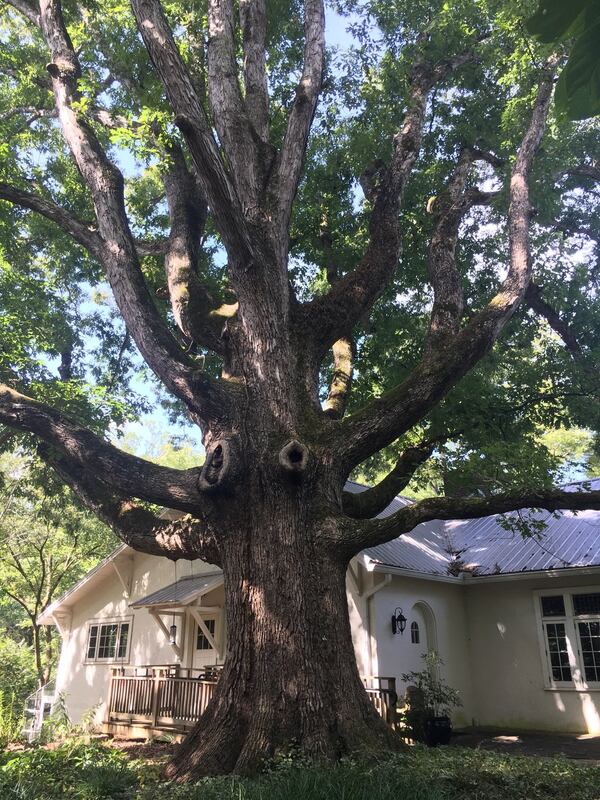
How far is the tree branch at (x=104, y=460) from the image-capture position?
692cm

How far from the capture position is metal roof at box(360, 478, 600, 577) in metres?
12.1

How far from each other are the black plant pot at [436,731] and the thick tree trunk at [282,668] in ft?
14.7

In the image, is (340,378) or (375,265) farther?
(340,378)

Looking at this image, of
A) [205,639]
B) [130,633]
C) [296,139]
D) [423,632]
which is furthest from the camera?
[130,633]

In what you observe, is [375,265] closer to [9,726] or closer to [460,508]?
[460,508]

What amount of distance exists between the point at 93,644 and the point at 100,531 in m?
8.75

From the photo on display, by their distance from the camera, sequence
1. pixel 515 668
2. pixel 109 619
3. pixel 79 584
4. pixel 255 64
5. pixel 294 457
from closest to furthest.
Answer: pixel 294 457, pixel 255 64, pixel 515 668, pixel 109 619, pixel 79 584

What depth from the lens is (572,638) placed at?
12.0 m

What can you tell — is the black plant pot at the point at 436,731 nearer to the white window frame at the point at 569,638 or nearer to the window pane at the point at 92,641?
the white window frame at the point at 569,638

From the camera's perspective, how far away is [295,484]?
6562mm

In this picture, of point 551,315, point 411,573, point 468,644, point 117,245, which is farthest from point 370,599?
point 117,245

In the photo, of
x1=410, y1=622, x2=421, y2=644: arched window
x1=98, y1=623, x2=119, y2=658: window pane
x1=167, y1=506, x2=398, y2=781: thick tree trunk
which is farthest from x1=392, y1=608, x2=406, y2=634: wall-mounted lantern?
x1=98, y1=623, x2=119, y2=658: window pane

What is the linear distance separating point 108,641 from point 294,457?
13232 millimetres

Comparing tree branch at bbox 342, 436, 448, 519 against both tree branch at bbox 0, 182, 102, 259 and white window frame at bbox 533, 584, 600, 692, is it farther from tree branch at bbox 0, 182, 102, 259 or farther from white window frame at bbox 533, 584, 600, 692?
white window frame at bbox 533, 584, 600, 692
